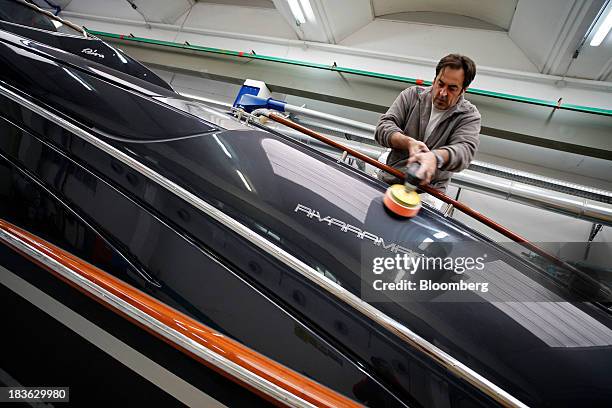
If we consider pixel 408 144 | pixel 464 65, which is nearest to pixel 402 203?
pixel 408 144

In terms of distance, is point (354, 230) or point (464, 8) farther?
point (464, 8)

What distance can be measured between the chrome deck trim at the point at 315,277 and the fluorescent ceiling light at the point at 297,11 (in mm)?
3127

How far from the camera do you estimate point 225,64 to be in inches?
152

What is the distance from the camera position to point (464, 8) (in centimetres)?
342

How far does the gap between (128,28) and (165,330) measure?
6.14 metres

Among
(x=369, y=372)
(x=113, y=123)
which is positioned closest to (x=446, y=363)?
(x=369, y=372)

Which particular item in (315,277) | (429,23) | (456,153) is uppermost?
(429,23)

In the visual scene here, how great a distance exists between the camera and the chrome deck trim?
18.0 inches

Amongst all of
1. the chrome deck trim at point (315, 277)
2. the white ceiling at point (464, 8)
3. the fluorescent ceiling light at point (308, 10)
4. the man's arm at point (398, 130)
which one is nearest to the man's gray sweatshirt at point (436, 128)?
the man's arm at point (398, 130)

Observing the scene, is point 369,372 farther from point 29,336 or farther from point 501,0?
point 501,0

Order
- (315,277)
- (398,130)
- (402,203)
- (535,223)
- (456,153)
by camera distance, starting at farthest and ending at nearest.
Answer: (535,223) < (398,130) < (456,153) < (402,203) < (315,277)

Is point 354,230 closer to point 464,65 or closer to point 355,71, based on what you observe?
point 464,65

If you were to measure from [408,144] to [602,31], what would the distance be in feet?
8.42

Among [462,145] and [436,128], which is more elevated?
[436,128]
